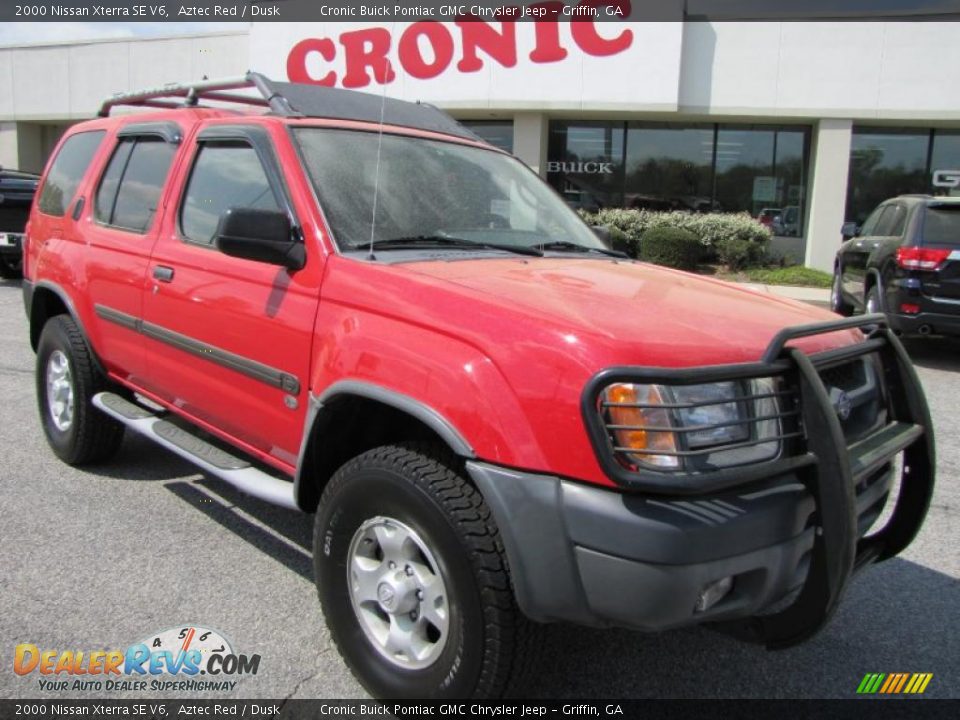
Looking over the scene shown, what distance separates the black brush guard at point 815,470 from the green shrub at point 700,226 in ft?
46.1

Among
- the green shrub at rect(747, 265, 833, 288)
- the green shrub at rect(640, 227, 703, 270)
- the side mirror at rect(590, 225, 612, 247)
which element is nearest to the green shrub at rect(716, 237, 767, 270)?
the green shrub at rect(747, 265, 833, 288)

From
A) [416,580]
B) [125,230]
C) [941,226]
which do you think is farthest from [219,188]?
[941,226]

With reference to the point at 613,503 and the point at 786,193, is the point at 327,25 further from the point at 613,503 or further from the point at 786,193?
the point at 613,503

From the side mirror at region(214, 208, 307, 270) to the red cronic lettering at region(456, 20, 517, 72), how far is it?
15.7 metres

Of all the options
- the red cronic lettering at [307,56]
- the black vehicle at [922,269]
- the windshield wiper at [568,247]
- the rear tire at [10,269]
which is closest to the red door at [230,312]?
the windshield wiper at [568,247]

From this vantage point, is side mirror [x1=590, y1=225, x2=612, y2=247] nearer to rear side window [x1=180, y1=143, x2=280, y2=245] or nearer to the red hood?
the red hood

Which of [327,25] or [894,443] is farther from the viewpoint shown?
[327,25]

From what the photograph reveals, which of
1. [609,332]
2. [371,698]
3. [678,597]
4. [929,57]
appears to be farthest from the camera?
[929,57]

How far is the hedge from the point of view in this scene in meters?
16.7

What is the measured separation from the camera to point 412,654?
8.32 feet

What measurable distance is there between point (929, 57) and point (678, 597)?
18.1 meters

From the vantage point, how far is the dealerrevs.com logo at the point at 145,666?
111 inches

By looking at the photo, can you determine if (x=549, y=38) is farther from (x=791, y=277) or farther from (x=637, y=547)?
(x=637, y=547)

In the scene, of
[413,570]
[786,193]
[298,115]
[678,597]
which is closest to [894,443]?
[678,597]
